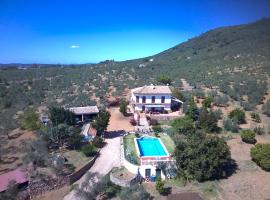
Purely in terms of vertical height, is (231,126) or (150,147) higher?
(231,126)

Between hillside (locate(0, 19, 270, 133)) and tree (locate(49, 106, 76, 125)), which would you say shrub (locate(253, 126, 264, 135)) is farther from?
tree (locate(49, 106, 76, 125))

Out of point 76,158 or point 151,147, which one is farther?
point 151,147

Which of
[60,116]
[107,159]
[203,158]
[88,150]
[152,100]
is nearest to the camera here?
[203,158]

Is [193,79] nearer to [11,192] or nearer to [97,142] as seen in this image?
[97,142]

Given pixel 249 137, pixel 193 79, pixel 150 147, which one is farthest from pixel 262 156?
pixel 193 79

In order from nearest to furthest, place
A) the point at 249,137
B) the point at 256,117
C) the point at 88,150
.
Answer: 1. the point at 88,150
2. the point at 249,137
3. the point at 256,117
